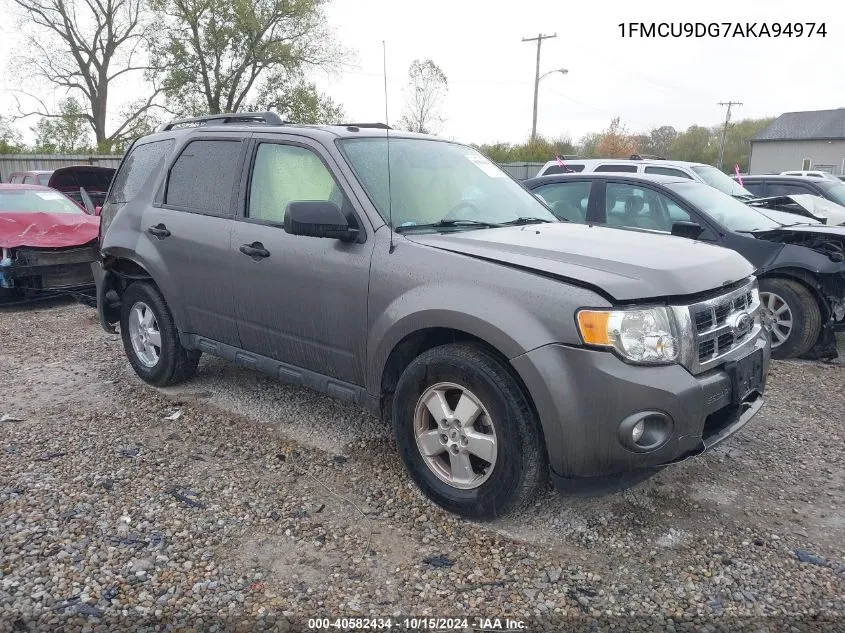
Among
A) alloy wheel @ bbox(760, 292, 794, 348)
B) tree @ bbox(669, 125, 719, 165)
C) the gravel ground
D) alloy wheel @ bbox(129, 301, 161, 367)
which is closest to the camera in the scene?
the gravel ground

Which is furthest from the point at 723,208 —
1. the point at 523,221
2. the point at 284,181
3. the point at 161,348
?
the point at 161,348

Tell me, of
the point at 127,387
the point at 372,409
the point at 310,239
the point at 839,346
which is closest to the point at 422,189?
the point at 310,239

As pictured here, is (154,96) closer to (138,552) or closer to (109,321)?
(109,321)

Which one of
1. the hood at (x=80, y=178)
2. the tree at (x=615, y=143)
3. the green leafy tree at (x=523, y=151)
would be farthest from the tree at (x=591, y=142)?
the hood at (x=80, y=178)

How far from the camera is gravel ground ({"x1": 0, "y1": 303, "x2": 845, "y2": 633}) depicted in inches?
102

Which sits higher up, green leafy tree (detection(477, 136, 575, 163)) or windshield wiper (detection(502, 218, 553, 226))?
green leafy tree (detection(477, 136, 575, 163))

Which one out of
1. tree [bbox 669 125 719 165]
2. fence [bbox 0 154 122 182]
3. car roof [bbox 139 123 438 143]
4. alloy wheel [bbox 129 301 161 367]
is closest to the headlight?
car roof [bbox 139 123 438 143]

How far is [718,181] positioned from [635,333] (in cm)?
716

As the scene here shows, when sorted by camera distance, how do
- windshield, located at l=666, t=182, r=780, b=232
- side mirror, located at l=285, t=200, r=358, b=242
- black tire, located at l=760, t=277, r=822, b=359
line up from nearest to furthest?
1. side mirror, located at l=285, t=200, r=358, b=242
2. black tire, located at l=760, t=277, r=822, b=359
3. windshield, located at l=666, t=182, r=780, b=232

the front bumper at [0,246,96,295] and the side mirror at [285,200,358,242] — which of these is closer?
the side mirror at [285,200,358,242]

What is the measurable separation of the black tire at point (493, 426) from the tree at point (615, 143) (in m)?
49.3

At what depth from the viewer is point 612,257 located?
9.92 ft

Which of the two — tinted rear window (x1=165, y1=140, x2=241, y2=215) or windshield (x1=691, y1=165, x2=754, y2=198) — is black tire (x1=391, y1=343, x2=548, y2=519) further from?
windshield (x1=691, y1=165, x2=754, y2=198)

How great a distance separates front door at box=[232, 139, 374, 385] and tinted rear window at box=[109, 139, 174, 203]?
3.90 feet
